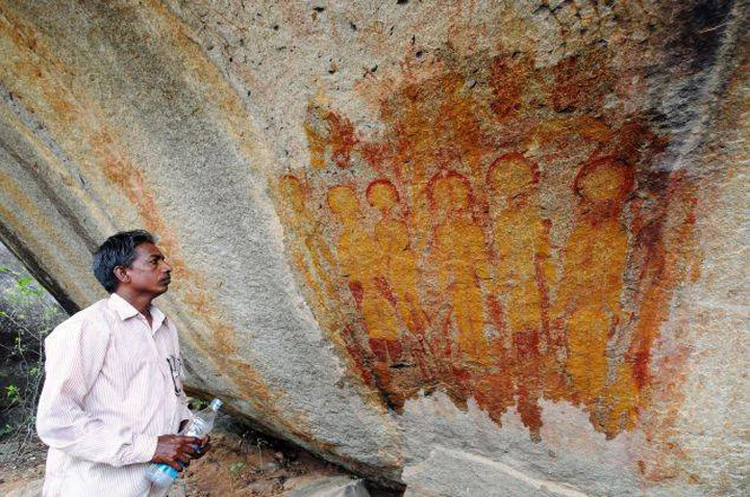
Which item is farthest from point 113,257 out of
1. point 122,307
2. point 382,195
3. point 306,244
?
point 382,195

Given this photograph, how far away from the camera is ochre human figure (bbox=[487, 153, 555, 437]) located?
4.69 ft

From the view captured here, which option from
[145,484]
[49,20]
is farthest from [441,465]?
[49,20]

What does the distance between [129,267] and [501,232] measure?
123 centimetres

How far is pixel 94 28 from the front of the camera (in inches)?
70.0

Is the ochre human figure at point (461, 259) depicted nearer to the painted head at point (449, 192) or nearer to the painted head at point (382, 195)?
the painted head at point (449, 192)

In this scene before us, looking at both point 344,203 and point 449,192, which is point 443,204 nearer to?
point 449,192

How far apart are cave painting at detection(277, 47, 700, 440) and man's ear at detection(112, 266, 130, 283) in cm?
57

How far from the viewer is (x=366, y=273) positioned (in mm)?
1791

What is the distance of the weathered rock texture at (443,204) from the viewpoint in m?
1.26

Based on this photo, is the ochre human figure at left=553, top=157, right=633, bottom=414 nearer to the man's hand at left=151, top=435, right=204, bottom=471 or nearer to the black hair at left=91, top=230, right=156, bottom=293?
the man's hand at left=151, top=435, right=204, bottom=471

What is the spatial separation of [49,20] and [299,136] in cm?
110

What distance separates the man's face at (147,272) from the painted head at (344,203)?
618 mm

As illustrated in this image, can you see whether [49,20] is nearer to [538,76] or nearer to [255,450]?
[538,76]

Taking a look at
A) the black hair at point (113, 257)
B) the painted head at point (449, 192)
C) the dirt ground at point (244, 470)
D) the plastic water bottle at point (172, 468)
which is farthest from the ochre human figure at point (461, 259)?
the dirt ground at point (244, 470)
